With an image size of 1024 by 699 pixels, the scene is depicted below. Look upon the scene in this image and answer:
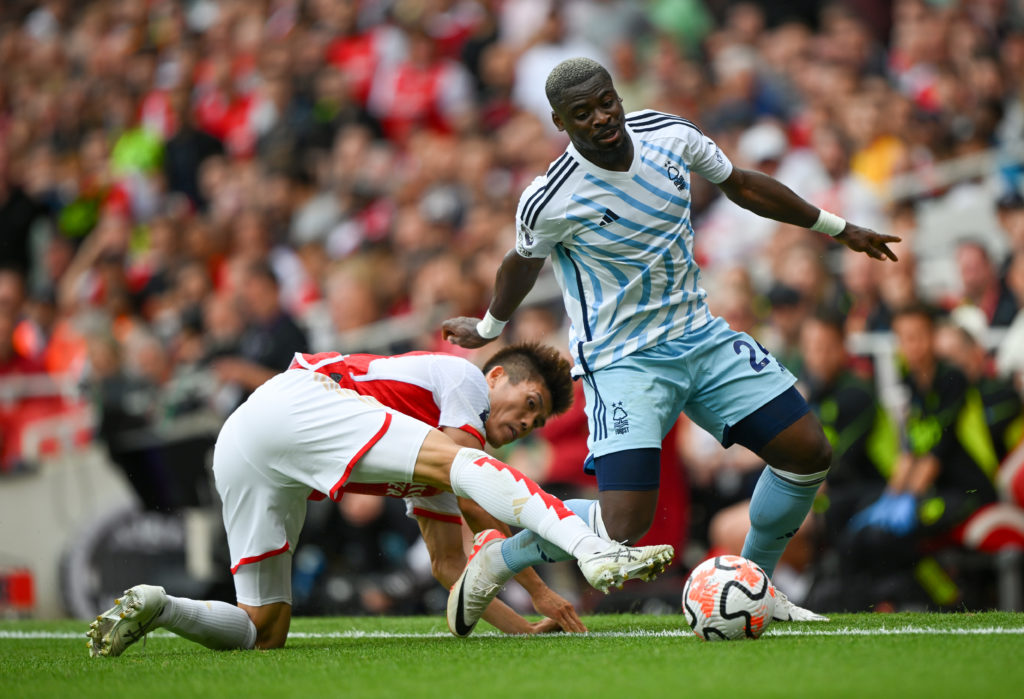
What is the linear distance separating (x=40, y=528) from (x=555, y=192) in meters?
7.41

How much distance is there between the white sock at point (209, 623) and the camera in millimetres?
5406

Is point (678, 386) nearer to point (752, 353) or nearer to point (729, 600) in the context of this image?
point (752, 353)

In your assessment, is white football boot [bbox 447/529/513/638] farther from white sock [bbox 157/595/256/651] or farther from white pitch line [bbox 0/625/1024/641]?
white sock [bbox 157/595/256/651]

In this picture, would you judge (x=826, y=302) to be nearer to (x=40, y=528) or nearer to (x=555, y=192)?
(x=555, y=192)

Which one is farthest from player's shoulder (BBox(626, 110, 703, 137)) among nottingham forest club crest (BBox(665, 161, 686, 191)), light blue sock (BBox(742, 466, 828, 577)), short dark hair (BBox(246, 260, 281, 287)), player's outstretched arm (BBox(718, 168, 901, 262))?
A: short dark hair (BBox(246, 260, 281, 287))

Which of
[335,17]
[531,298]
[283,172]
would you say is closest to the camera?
[531,298]

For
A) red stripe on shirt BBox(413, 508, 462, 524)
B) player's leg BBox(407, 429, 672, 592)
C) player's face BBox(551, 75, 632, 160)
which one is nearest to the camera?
player's leg BBox(407, 429, 672, 592)

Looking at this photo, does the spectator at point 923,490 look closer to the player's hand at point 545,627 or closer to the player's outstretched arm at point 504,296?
the player's hand at point 545,627

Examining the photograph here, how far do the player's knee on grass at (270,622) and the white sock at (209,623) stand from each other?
1.6 inches

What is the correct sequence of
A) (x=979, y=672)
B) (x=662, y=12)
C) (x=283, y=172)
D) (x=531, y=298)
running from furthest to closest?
(x=283, y=172) → (x=662, y=12) → (x=531, y=298) → (x=979, y=672)

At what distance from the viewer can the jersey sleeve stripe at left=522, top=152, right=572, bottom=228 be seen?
556 cm

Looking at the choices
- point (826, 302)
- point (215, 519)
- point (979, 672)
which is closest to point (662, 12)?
point (826, 302)

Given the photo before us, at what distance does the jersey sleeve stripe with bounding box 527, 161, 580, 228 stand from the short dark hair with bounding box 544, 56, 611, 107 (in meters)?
0.28

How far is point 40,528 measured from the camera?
11.3 m
